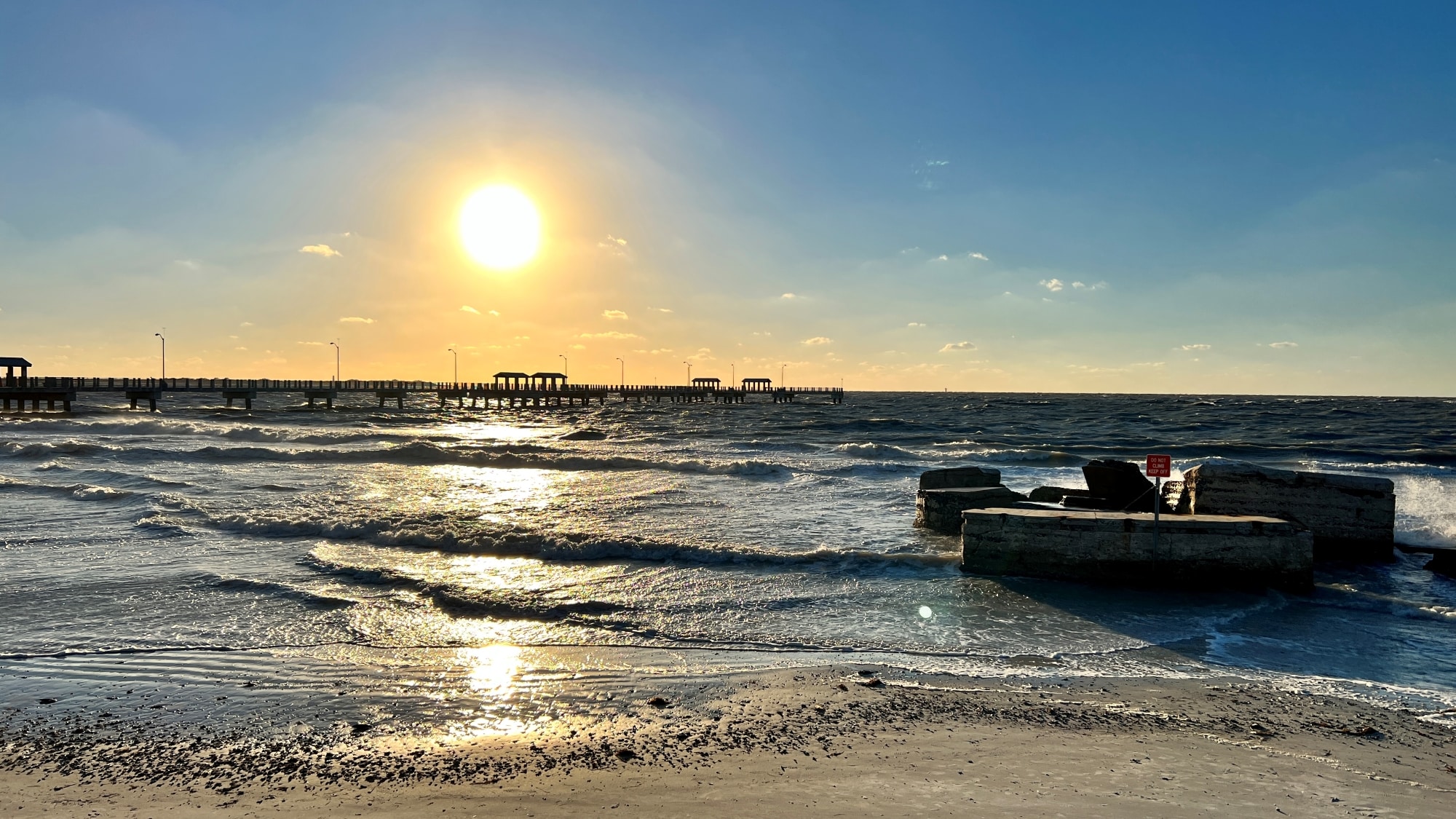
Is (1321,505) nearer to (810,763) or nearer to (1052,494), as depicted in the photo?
(1052,494)

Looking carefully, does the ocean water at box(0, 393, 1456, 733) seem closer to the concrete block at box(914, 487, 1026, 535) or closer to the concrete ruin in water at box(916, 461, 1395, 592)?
the concrete ruin in water at box(916, 461, 1395, 592)

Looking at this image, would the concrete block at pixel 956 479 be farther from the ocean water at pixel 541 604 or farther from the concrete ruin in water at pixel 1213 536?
the concrete ruin in water at pixel 1213 536

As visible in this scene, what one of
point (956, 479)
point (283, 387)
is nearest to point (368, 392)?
point (283, 387)

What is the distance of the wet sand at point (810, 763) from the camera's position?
424cm

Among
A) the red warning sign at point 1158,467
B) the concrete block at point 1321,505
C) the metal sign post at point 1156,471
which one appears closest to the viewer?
the metal sign post at point 1156,471

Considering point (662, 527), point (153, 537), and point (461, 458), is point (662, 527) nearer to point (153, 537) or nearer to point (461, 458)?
point (153, 537)

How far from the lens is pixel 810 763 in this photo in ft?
15.7

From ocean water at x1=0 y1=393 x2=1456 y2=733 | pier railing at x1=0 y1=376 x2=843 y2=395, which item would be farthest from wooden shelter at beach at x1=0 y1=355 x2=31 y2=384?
ocean water at x1=0 y1=393 x2=1456 y2=733

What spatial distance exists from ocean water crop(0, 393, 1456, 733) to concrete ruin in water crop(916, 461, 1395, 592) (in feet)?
1.06

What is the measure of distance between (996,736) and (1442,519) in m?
17.8

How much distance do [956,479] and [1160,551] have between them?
5.88 m

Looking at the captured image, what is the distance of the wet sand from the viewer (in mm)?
4238

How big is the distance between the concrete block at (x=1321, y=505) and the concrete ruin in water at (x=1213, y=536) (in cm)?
1

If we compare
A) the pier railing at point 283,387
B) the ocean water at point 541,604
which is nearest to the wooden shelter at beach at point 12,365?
the pier railing at point 283,387
